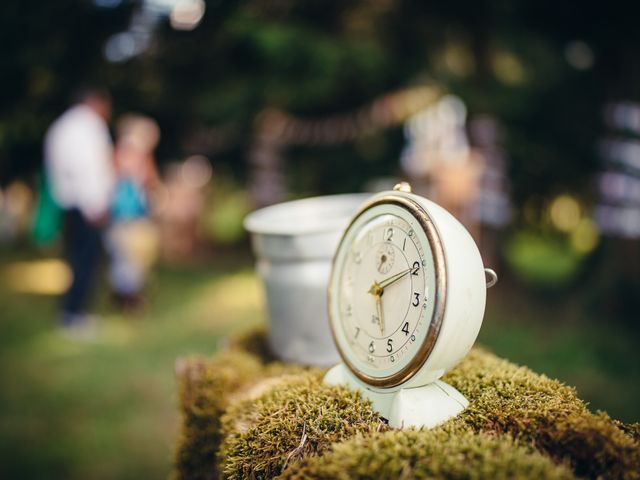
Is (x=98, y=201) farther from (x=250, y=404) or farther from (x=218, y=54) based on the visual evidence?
(x=250, y=404)

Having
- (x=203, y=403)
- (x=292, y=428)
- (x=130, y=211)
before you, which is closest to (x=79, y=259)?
(x=130, y=211)

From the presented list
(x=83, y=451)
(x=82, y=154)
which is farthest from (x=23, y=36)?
(x=83, y=451)

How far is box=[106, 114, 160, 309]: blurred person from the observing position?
5355 mm

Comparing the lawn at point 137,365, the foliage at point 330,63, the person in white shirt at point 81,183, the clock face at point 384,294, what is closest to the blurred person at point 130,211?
the person in white shirt at point 81,183

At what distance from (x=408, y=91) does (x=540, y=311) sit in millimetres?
2940

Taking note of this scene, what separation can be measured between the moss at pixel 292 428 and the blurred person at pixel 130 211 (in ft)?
14.2

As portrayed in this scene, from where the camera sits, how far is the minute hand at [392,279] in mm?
1288

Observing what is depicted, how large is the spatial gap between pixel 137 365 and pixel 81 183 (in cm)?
169

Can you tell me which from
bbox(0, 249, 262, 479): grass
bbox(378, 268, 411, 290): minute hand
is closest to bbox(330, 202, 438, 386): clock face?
bbox(378, 268, 411, 290): minute hand

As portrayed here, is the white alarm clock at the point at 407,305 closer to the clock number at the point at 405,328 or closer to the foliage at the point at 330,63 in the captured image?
the clock number at the point at 405,328

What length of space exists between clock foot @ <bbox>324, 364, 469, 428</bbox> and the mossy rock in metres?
0.03

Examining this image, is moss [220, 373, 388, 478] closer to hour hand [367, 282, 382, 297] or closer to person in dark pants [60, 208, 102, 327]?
hour hand [367, 282, 382, 297]

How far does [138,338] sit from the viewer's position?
499 cm

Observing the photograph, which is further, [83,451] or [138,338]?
[138,338]
